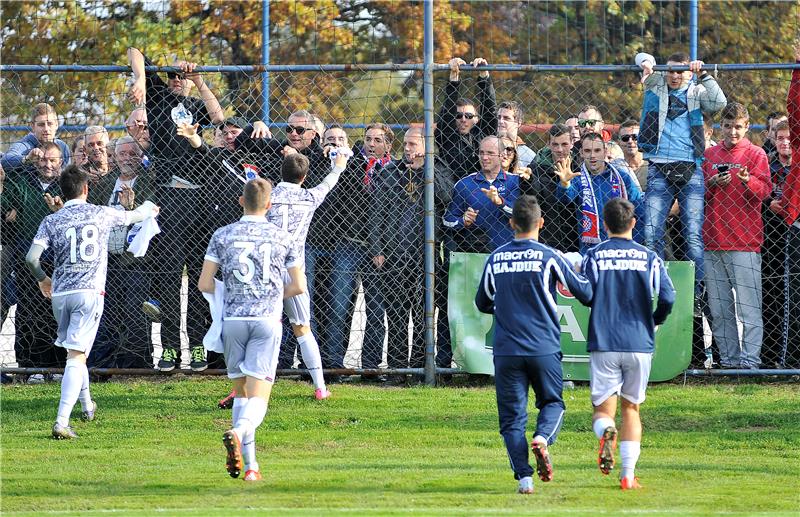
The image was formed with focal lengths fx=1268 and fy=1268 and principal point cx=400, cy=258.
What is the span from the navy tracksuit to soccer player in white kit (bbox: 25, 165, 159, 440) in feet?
10.4

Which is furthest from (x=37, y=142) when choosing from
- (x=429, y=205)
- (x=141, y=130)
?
(x=429, y=205)

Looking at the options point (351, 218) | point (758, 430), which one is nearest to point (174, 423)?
point (351, 218)

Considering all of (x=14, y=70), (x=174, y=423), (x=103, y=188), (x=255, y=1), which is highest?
(x=255, y=1)

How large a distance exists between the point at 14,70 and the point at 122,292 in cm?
219

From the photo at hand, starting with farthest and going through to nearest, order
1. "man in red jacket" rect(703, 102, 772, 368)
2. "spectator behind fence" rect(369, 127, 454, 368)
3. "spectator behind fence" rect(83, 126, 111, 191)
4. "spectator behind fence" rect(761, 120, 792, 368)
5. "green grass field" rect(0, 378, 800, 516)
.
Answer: "spectator behind fence" rect(83, 126, 111, 191), "spectator behind fence" rect(369, 127, 454, 368), "spectator behind fence" rect(761, 120, 792, 368), "man in red jacket" rect(703, 102, 772, 368), "green grass field" rect(0, 378, 800, 516)

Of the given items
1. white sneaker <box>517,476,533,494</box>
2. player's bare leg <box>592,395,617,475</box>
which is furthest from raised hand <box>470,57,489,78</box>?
white sneaker <box>517,476,533,494</box>

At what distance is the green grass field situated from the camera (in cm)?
734

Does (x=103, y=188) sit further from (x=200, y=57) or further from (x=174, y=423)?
(x=200, y=57)

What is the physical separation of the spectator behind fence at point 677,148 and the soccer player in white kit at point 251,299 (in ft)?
13.4

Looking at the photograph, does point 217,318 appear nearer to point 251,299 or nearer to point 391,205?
point 251,299

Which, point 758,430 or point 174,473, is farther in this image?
point 758,430

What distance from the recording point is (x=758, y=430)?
31.8 feet

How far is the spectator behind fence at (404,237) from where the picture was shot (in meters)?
11.2

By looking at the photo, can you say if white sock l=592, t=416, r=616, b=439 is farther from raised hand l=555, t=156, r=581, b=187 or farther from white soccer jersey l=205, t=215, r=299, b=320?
raised hand l=555, t=156, r=581, b=187
